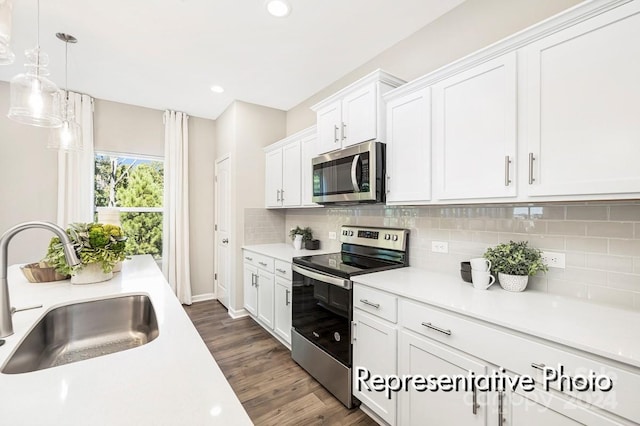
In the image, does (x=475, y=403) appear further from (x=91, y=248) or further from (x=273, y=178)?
(x=273, y=178)

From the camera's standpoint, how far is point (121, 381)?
74 cm

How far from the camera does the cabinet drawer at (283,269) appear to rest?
276 centimetres

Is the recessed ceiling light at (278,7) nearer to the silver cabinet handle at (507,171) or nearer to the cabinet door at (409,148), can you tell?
the cabinet door at (409,148)

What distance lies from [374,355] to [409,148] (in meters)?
1.39

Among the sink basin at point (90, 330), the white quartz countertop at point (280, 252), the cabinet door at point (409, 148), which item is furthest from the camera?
the white quartz countertop at point (280, 252)

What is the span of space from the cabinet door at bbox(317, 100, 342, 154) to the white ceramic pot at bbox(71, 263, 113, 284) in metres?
1.91

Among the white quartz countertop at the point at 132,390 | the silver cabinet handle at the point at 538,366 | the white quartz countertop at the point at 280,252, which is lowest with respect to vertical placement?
the silver cabinet handle at the point at 538,366

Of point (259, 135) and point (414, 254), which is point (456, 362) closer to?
point (414, 254)

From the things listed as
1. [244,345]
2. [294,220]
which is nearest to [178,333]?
[244,345]

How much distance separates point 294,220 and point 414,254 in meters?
2.00

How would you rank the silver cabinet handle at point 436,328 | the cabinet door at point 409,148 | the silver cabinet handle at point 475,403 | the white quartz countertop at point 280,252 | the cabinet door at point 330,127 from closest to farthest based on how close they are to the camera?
1. the silver cabinet handle at point 475,403
2. the silver cabinet handle at point 436,328
3. the cabinet door at point 409,148
4. the cabinet door at point 330,127
5. the white quartz countertop at point 280,252

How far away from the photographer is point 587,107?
4.03 feet

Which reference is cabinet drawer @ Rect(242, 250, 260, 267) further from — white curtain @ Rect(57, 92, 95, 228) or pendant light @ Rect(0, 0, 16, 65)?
pendant light @ Rect(0, 0, 16, 65)

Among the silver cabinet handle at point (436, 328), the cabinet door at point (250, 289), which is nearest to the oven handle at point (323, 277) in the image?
the silver cabinet handle at point (436, 328)
